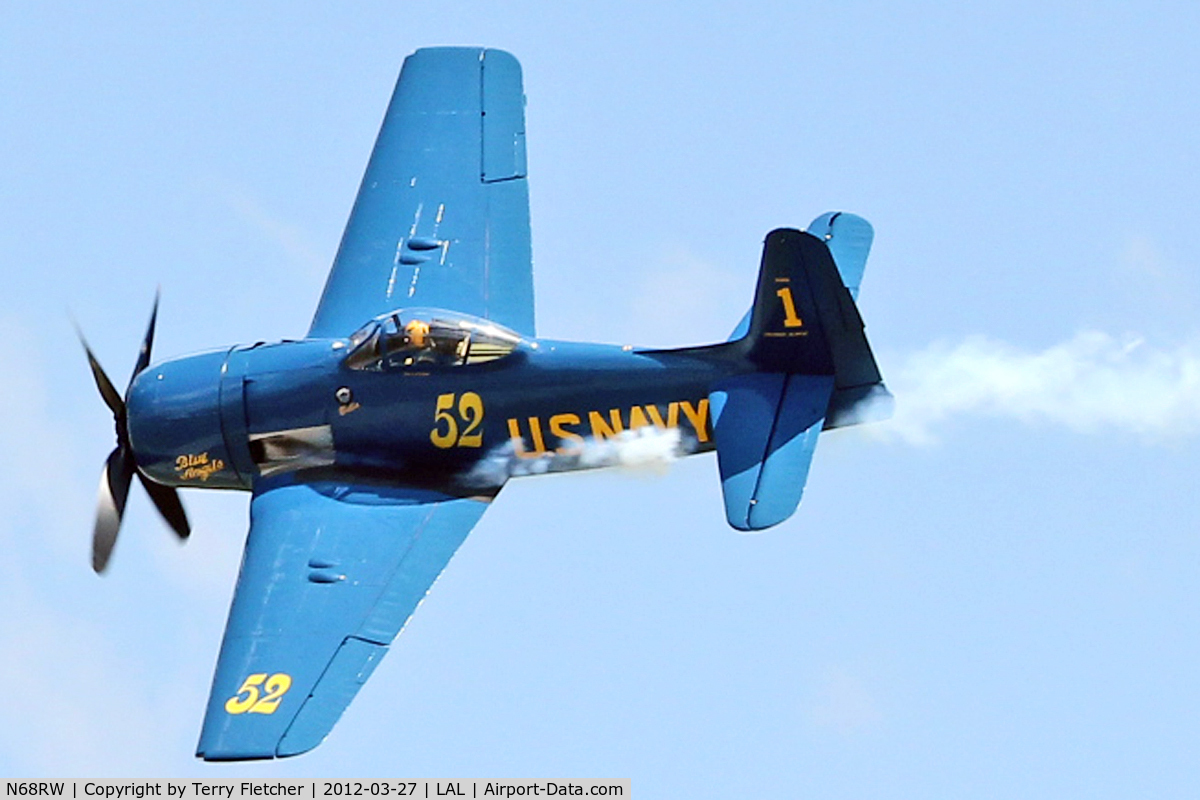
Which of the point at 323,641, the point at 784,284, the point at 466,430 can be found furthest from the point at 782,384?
the point at 323,641

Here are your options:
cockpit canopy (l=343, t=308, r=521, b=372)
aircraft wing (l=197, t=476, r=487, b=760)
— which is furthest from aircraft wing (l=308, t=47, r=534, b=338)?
aircraft wing (l=197, t=476, r=487, b=760)

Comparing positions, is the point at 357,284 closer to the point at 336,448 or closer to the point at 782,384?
the point at 336,448

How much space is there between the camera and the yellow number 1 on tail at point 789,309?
24750mm

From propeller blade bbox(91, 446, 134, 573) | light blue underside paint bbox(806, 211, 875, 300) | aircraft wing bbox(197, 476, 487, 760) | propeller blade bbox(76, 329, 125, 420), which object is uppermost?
light blue underside paint bbox(806, 211, 875, 300)

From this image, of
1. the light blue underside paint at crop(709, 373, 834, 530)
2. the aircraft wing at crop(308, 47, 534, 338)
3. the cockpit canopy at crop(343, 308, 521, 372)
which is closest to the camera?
the light blue underside paint at crop(709, 373, 834, 530)

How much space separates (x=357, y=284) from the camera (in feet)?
90.9

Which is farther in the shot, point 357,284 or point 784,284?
point 357,284

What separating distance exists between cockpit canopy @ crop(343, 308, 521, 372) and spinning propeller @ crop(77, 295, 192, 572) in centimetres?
260

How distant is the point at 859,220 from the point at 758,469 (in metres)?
3.17

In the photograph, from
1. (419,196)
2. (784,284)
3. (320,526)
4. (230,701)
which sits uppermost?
(419,196)

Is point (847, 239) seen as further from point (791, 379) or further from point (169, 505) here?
point (169, 505)

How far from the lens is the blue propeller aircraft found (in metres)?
24.5

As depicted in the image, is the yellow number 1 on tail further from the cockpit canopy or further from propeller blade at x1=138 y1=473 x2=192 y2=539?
propeller blade at x1=138 y1=473 x2=192 y2=539

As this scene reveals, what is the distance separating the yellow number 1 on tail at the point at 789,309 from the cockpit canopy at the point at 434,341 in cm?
255
